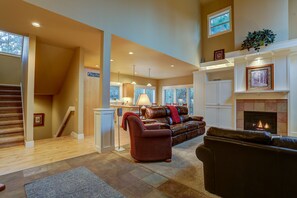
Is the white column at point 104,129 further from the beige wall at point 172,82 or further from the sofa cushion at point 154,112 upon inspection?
the beige wall at point 172,82

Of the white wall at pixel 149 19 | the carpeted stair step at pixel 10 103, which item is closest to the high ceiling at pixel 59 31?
the white wall at pixel 149 19

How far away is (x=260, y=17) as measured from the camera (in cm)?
524

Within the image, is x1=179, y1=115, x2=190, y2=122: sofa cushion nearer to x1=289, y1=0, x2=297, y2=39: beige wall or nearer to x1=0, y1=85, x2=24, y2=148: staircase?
x1=289, y1=0, x2=297, y2=39: beige wall

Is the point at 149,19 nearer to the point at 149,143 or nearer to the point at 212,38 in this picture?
the point at 149,143

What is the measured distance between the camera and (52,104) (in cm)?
657

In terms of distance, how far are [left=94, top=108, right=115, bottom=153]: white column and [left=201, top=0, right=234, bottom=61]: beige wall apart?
5.70m

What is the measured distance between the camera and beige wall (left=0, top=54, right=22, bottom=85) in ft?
19.4

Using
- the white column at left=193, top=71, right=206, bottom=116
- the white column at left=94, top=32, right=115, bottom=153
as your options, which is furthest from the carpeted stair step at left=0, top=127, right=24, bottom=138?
the white column at left=193, top=71, right=206, bottom=116

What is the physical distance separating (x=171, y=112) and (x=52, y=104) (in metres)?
5.34

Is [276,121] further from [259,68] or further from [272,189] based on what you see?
[272,189]

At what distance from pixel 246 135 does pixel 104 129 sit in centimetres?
270

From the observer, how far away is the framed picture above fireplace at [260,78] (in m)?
4.88

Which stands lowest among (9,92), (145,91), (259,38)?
(9,92)

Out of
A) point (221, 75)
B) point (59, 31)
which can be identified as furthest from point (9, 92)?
point (221, 75)
